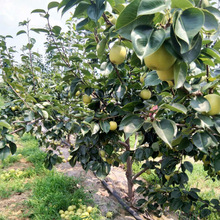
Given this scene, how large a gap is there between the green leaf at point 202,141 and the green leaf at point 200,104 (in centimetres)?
15

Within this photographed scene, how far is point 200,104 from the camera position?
2.10ft

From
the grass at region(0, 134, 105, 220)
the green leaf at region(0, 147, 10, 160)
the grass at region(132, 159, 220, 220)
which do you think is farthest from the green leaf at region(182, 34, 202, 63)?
the grass at region(132, 159, 220, 220)

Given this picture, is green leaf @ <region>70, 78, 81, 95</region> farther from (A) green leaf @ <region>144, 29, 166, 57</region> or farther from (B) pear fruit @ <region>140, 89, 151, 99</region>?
(A) green leaf @ <region>144, 29, 166, 57</region>

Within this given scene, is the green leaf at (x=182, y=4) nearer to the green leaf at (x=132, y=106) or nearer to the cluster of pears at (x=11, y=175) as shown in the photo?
the green leaf at (x=132, y=106)

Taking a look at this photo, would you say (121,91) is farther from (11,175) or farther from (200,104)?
(11,175)

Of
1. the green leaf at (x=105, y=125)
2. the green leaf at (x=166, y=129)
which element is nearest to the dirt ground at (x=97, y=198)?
the green leaf at (x=105, y=125)

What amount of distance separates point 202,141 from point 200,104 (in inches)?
6.4

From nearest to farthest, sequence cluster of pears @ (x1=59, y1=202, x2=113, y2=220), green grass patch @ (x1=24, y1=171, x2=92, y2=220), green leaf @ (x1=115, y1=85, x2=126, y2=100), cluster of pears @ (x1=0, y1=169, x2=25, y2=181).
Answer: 1. green leaf @ (x1=115, y1=85, x2=126, y2=100)
2. cluster of pears @ (x1=59, y1=202, x2=113, y2=220)
3. green grass patch @ (x1=24, y1=171, x2=92, y2=220)
4. cluster of pears @ (x1=0, y1=169, x2=25, y2=181)

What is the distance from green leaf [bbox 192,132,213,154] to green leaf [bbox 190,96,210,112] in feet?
0.51

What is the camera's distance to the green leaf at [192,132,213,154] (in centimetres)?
70

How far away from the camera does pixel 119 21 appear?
1.39ft

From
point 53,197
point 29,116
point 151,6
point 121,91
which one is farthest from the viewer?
point 53,197

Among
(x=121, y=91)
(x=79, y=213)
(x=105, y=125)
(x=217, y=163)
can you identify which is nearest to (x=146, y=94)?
(x=121, y=91)

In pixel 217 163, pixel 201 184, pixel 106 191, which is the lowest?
pixel 201 184
